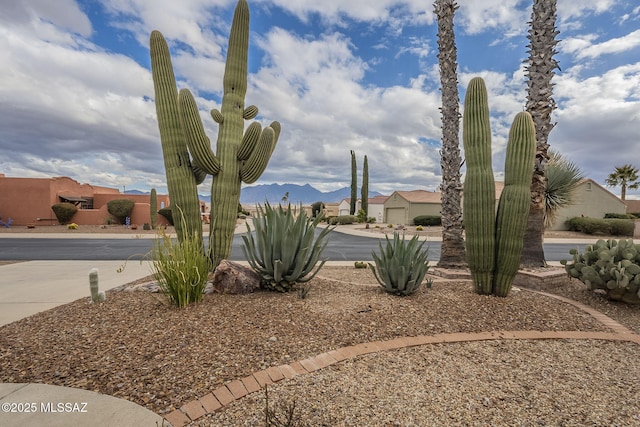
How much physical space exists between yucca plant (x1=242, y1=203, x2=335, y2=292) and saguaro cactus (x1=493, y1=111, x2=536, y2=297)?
8.45 ft

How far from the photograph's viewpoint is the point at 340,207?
193ft

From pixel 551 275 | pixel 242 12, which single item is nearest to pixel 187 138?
pixel 242 12

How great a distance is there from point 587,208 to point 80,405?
3454 centimetres

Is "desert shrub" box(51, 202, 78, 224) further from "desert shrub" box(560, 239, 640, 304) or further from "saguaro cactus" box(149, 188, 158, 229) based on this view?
"desert shrub" box(560, 239, 640, 304)

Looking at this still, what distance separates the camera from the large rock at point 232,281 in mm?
4820

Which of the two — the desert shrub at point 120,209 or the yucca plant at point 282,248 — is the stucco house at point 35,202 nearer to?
the desert shrub at point 120,209

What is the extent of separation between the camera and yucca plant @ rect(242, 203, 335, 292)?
481cm

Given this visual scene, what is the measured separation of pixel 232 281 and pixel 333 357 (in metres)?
2.29

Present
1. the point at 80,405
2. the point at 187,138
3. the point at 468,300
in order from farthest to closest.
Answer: the point at 187,138 → the point at 468,300 → the point at 80,405

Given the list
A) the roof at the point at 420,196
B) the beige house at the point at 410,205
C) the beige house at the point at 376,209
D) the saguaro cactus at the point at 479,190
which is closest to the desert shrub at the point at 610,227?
the beige house at the point at 410,205

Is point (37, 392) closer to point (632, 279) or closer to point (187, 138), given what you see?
point (187, 138)

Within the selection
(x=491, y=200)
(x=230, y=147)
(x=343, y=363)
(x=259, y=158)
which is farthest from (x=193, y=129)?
(x=491, y=200)

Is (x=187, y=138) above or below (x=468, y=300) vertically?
above

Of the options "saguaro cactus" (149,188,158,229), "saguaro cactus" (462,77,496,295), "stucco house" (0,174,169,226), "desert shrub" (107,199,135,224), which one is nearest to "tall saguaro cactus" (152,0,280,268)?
"saguaro cactus" (462,77,496,295)
